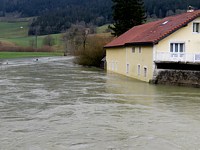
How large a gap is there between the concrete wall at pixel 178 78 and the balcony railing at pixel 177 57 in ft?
4.32

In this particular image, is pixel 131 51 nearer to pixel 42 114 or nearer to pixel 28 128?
pixel 42 114

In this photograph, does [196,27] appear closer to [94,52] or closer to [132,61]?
[132,61]

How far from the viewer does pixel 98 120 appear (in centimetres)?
1566

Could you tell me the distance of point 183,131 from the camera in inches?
547

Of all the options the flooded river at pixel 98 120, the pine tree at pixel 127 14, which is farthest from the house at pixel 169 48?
the pine tree at pixel 127 14

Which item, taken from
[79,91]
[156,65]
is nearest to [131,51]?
[156,65]

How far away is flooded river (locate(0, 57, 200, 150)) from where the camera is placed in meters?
12.1

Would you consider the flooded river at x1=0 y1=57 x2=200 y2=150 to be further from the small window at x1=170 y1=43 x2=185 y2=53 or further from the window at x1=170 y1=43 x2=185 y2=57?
the small window at x1=170 y1=43 x2=185 y2=53

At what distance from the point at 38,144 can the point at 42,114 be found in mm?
4925

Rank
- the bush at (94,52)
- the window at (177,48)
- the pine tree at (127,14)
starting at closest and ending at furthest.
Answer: the window at (177,48), the bush at (94,52), the pine tree at (127,14)

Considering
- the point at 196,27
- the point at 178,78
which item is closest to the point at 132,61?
the point at 196,27

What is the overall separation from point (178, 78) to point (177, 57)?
2.50m

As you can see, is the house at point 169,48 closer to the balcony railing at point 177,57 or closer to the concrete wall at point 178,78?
the balcony railing at point 177,57

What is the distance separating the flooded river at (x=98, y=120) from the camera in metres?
12.1
